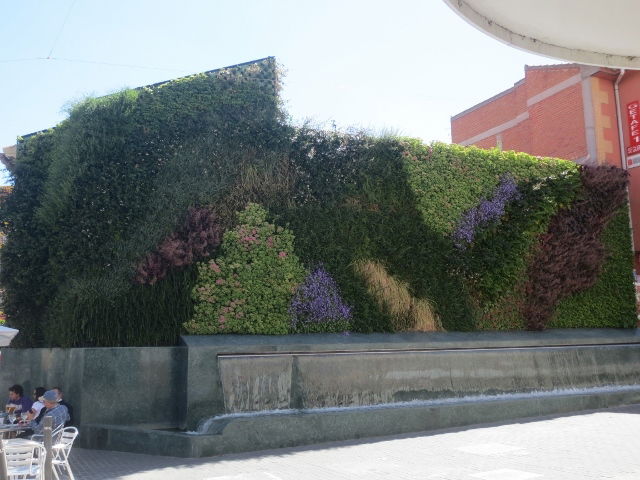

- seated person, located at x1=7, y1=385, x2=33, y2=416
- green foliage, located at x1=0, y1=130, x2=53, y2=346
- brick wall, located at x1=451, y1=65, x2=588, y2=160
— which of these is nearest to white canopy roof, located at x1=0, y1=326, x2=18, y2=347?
seated person, located at x1=7, y1=385, x2=33, y2=416

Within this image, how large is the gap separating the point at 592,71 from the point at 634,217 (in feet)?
13.9

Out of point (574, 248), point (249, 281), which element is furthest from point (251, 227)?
Result: point (574, 248)

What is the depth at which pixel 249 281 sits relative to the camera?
9875 millimetres

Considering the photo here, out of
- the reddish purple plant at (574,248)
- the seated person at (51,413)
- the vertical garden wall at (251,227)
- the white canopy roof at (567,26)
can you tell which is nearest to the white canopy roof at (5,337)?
the seated person at (51,413)

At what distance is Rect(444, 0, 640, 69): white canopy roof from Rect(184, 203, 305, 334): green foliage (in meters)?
5.53

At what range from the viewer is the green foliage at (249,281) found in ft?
31.3

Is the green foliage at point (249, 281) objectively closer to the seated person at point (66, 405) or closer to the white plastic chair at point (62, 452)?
the seated person at point (66, 405)

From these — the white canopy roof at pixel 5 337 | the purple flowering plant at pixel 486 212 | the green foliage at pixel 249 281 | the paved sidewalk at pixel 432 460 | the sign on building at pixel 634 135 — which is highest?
the sign on building at pixel 634 135

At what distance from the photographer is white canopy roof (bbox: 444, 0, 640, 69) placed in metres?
5.25

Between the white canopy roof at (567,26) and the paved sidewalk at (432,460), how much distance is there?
13.2 feet

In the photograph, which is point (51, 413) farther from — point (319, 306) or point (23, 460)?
point (319, 306)

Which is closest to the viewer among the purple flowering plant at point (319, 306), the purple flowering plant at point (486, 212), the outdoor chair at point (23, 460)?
the outdoor chair at point (23, 460)

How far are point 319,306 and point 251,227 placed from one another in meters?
1.72

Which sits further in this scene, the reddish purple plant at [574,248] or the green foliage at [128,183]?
the reddish purple plant at [574,248]
